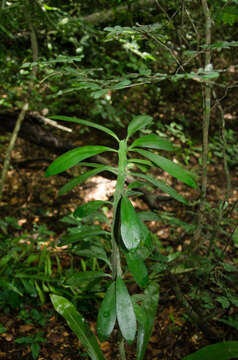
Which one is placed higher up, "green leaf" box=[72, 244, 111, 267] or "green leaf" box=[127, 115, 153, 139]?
"green leaf" box=[127, 115, 153, 139]

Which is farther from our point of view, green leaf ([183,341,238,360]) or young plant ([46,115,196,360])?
green leaf ([183,341,238,360])

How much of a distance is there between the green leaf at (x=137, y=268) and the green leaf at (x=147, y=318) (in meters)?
0.40

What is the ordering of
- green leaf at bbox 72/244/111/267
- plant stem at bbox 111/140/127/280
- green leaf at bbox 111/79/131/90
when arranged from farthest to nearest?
green leaf at bbox 72/244/111/267, green leaf at bbox 111/79/131/90, plant stem at bbox 111/140/127/280

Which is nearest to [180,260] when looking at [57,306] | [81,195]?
[57,306]

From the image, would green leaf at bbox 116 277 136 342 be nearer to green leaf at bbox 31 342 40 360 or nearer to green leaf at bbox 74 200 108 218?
green leaf at bbox 74 200 108 218

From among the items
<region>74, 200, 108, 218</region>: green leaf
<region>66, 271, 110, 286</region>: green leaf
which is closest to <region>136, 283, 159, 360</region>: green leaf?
<region>66, 271, 110, 286</region>: green leaf

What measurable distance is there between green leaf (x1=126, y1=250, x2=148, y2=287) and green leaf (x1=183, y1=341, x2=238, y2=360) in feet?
1.39

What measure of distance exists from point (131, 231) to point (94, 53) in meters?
2.58

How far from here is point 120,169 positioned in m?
0.89

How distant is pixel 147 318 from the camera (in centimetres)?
124

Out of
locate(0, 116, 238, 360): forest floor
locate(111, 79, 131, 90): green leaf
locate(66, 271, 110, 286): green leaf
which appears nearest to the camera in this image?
locate(111, 79, 131, 90): green leaf

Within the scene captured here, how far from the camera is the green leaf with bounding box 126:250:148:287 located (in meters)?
0.83

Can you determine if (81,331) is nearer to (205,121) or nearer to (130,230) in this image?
(130,230)

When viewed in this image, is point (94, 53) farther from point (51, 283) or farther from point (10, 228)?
point (51, 283)
